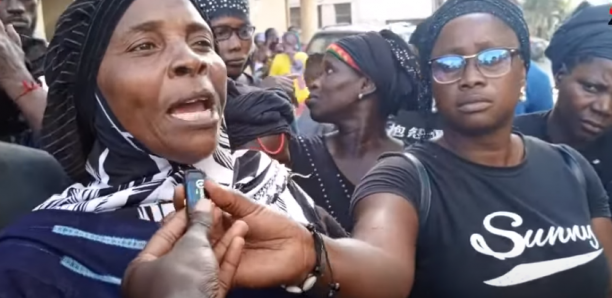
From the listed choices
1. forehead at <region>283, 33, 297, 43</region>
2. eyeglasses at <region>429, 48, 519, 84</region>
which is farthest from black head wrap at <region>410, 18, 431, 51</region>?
forehead at <region>283, 33, 297, 43</region>

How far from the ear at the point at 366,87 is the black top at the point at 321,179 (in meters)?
0.34

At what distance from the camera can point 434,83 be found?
2.39 meters

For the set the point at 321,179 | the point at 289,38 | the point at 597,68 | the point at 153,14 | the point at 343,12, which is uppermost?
the point at 153,14

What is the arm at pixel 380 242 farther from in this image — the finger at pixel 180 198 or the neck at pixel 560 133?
the neck at pixel 560 133

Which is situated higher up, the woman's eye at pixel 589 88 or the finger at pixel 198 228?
the finger at pixel 198 228

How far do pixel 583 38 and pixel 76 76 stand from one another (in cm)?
215

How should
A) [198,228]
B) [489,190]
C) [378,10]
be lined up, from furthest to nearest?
[378,10]
[489,190]
[198,228]

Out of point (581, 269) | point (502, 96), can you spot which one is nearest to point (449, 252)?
point (581, 269)

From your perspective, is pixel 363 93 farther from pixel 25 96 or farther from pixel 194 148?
pixel 194 148

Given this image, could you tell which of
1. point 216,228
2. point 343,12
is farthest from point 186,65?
point 343,12

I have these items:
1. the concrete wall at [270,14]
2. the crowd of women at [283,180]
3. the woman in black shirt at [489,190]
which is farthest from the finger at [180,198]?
the concrete wall at [270,14]

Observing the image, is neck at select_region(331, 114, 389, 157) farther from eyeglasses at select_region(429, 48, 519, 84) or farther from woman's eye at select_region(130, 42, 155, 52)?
woman's eye at select_region(130, 42, 155, 52)

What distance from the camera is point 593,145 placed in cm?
306

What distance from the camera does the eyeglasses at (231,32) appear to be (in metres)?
2.97
